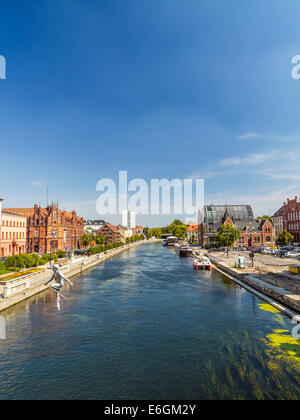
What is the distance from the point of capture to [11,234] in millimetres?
67438

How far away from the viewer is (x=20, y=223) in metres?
72.6

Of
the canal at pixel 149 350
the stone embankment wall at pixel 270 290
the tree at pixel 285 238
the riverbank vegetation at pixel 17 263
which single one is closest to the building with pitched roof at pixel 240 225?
the tree at pixel 285 238

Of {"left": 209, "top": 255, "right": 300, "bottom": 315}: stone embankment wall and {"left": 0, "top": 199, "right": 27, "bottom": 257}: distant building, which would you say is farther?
{"left": 0, "top": 199, "right": 27, "bottom": 257}: distant building

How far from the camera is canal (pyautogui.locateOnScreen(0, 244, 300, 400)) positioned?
1347cm

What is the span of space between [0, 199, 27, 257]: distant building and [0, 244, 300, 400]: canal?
40.0 m

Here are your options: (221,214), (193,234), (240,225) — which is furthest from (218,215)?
(193,234)

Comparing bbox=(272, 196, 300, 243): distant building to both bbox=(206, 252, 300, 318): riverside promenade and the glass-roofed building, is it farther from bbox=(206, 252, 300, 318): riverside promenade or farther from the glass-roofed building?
bbox=(206, 252, 300, 318): riverside promenade

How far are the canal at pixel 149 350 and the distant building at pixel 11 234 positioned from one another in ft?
131

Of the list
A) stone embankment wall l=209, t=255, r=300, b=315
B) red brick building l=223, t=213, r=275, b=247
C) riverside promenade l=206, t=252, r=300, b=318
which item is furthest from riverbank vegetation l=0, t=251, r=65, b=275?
red brick building l=223, t=213, r=275, b=247

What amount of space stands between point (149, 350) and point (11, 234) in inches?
2414

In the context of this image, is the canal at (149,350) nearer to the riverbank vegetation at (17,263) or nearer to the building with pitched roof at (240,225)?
the riverbank vegetation at (17,263)

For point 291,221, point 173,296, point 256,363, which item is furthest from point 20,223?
point 291,221

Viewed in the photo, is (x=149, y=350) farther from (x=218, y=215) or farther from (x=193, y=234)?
(x=193, y=234)
